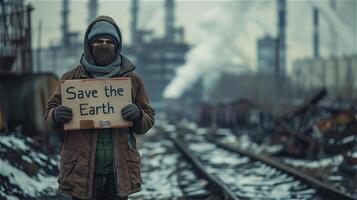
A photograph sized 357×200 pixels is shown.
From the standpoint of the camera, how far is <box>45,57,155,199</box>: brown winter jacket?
3590 mm

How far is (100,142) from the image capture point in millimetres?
3648

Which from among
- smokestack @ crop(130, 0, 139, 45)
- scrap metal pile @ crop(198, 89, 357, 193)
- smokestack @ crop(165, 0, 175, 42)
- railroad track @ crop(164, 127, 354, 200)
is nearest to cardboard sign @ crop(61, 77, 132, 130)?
railroad track @ crop(164, 127, 354, 200)

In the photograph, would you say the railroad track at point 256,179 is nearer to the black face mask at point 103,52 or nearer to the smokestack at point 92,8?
the black face mask at point 103,52

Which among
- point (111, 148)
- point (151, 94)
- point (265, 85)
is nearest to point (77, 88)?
point (111, 148)

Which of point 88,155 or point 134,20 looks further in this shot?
point 134,20

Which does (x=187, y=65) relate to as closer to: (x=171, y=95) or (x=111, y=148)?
(x=171, y=95)

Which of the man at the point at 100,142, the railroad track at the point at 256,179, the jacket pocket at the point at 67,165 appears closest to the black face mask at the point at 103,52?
the man at the point at 100,142

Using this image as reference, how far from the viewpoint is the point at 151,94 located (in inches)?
3150

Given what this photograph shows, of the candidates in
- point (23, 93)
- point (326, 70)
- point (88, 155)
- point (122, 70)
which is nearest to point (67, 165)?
point (88, 155)

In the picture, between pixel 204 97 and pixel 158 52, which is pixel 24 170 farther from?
pixel 158 52

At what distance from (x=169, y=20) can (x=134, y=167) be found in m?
83.6

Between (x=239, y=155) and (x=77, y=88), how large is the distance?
511 inches

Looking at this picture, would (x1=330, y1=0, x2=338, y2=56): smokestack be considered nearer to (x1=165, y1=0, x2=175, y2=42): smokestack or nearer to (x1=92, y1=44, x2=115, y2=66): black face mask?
(x1=165, y1=0, x2=175, y2=42): smokestack

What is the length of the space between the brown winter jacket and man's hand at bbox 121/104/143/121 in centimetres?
6
